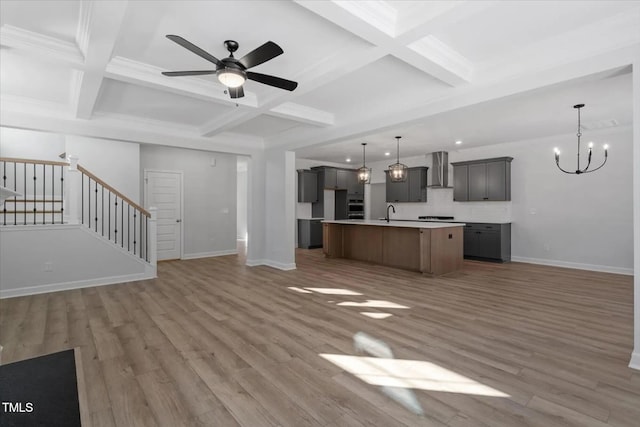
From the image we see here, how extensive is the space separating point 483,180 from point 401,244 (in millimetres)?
2935

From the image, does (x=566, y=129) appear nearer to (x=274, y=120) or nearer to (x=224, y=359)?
(x=274, y=120)

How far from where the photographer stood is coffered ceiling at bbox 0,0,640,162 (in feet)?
8.28

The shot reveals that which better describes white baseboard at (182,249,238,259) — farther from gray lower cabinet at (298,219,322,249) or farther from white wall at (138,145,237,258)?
gray lower cabinet at (298,219,322,249)

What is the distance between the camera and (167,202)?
7.62 meters

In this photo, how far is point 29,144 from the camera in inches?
245

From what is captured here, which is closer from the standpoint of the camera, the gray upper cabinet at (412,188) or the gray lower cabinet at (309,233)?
the gray upper cabinet at (412,188)

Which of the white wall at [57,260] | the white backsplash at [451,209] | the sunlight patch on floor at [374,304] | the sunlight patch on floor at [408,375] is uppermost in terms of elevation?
the white backsplash at [451,209]

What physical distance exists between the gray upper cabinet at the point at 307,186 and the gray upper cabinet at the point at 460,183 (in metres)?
4.04

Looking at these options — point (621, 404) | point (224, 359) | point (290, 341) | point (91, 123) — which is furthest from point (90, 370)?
point (91, 123)

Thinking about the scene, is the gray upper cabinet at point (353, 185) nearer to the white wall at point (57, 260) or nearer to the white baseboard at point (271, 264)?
the white baseboard at point (271, 264)

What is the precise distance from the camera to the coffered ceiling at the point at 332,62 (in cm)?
252

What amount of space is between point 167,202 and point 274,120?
3.80m

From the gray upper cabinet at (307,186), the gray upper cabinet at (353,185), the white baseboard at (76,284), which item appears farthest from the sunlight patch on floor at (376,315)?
the gray upper cabinet at (353,185)

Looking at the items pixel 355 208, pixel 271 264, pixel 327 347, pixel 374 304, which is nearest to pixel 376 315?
pixel 374 304
